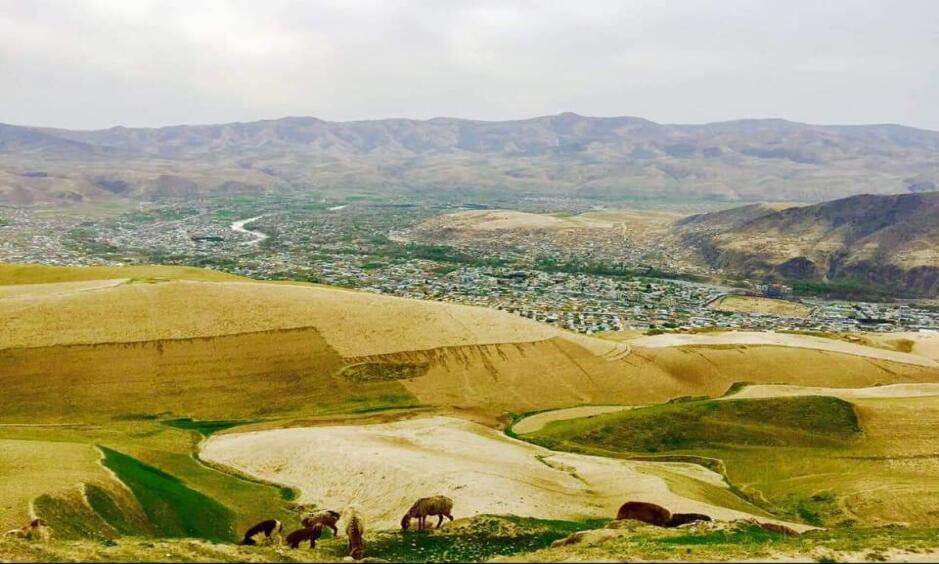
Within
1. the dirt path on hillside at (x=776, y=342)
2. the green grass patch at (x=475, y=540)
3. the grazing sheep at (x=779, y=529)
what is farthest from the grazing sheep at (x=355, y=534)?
the dirt path on hillside at (x=776, y=342)

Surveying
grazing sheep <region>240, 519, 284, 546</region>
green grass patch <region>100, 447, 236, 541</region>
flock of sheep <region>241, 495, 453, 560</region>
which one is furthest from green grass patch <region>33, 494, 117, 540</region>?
flock of sheep <region>241, 495, 453, 560</region>

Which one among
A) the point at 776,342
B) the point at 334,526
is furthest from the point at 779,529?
the point at 776,342

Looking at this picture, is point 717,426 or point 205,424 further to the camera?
point 205,424

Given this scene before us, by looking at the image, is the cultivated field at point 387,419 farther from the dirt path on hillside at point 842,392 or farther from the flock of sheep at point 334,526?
the flock of sheep at point 334,526

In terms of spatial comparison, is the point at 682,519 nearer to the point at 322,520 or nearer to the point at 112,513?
the point at 322,520

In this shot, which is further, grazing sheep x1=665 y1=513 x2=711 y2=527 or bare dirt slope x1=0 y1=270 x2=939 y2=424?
bare dirt slope x1=0 y1=270 x2=939 y2=424

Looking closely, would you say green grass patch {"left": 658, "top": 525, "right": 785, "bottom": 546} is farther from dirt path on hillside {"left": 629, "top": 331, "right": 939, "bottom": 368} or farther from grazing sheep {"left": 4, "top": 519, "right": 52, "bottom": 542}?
dirt path on hillside {"left": 629, "top": 331, "right": 939, "bottom": 368}

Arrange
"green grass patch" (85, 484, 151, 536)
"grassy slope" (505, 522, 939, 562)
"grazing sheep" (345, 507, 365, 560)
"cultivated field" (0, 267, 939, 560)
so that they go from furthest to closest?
"cultivated field" (0, 267, 939, 560), "green grass patch" (85, 484, 151, 536), "grazing sheep" (345, 507, 365, 560), "grassy slope" (505, 522, 939, 562)
